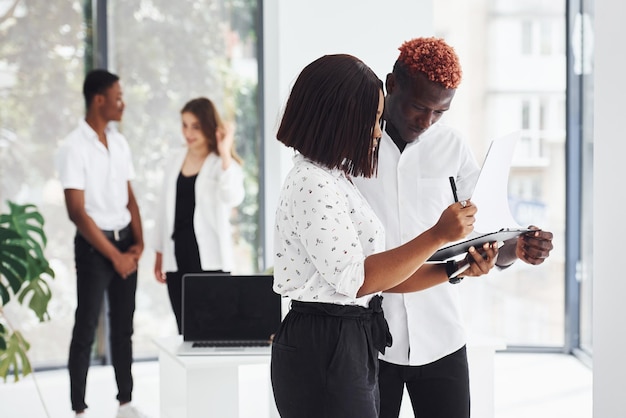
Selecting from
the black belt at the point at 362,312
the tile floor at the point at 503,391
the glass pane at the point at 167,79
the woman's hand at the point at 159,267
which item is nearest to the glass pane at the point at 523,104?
the tile floor at the point at 503,391

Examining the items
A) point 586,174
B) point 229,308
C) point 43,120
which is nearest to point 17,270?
point 229,308

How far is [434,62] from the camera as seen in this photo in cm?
205

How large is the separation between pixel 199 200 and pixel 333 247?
8.86ft

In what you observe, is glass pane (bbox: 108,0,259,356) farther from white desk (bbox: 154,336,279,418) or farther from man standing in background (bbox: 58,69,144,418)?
white desk (bbox: 154,336,279,418)

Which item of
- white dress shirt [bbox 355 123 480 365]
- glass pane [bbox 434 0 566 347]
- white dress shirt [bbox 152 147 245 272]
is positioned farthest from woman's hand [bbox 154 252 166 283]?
white dress shirt [bbox 355 123 480 365]

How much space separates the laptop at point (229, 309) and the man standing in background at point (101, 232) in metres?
0.86

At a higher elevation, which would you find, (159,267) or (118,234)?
(118,234)

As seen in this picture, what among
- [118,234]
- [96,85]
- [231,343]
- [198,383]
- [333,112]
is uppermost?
[96,85]

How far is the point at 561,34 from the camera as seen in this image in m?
5.19

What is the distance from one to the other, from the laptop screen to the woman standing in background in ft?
3.63

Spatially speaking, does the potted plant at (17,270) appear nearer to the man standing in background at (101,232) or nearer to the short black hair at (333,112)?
the man standing in background at (101,232)

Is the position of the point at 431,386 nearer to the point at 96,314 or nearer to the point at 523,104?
the point at 96,314

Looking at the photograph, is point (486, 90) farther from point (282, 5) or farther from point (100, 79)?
point (100, 79)

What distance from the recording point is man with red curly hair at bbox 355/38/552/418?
6.77ft
